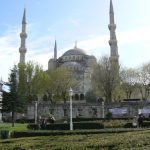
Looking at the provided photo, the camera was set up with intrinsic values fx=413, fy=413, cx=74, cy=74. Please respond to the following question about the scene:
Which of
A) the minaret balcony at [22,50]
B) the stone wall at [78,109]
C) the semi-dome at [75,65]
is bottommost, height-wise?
the stone wall at [78,109]

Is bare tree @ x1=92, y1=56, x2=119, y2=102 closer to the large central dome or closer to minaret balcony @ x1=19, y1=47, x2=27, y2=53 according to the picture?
minaret balcony @ x1=19, y1=47, x2=27, y2=53

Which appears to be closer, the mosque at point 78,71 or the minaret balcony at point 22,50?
the mosque at point 78,71

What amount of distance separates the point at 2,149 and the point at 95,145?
3.63 meters

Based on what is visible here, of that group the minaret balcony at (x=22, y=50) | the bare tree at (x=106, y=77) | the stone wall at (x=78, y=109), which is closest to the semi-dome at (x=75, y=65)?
the minaret balcony at (x=22, y=50)

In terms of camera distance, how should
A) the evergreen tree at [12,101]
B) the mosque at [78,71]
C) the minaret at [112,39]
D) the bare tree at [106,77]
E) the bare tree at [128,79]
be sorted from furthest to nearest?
the minaret at [112,39] < the bare tree at [128,79] < the bare tree at [106,77] < the mosque at [78,71] < the evergreen tree at [12,101]

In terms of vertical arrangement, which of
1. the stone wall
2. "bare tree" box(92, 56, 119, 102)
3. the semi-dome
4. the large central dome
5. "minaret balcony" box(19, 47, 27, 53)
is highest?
the large central dome

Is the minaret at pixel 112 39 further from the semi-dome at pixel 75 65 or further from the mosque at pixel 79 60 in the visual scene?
the semi-dome at pixel 75 65

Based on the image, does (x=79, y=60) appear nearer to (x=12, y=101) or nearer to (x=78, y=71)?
(x=78, y=71)

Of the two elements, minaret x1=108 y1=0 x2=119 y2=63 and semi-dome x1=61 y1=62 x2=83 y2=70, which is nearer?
minaret x1=108 y1=0 x2=119 y2=63

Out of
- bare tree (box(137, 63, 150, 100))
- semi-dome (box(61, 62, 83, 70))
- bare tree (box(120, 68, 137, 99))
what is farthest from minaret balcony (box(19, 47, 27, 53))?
bare tree (box(137, 63, 150, 100))

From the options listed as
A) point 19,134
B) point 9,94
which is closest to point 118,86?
point 9,94

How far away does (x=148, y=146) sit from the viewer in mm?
11945

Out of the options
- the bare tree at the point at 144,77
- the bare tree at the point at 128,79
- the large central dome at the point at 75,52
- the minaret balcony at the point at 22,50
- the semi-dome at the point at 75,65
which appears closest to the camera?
the bare tree at the point at 128,79

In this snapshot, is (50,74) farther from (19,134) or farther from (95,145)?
(95,145)
